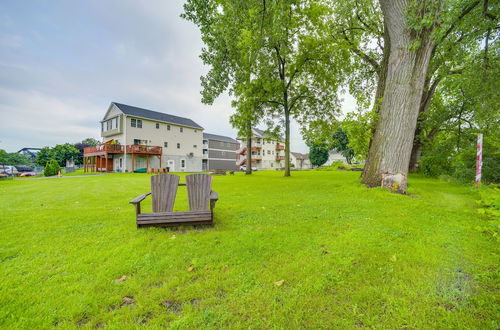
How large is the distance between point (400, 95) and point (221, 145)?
40.6 meters

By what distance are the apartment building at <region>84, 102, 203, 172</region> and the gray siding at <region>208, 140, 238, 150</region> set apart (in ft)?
28.7

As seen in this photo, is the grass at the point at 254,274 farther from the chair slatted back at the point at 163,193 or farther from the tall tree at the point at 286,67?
the tall tree at the point at 286,67

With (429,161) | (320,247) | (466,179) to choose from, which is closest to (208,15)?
(320,247)

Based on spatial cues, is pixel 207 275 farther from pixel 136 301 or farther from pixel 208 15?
pixel 208 15

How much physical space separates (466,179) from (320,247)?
1092cm

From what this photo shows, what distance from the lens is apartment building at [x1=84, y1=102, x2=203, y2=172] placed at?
2595 centimetres

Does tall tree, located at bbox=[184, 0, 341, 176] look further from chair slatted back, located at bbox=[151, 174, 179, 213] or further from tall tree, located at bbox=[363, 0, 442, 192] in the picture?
chair slatted back, located at bbox=[151, 174, 179, 213]

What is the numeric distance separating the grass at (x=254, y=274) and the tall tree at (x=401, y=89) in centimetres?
254

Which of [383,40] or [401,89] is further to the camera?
[383,40]

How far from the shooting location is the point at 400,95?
20.9 feet

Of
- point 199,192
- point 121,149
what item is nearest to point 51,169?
point 121,149

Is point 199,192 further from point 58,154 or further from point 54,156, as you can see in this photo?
point 58,154

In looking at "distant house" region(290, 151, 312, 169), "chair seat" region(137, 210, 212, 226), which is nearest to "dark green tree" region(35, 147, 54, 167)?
"chair seat" region(137, 210, 212, 226)

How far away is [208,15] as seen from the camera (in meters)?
11.9
